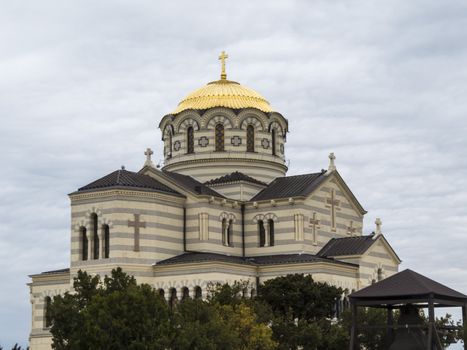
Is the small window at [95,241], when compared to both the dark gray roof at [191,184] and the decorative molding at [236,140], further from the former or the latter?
the decorative molding at [236,140]

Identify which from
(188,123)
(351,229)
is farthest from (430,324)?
(188,123)

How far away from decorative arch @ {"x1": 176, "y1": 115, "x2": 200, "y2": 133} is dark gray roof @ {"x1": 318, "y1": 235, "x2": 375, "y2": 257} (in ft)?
44.8

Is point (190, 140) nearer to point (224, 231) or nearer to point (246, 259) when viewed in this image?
point (224, 231)

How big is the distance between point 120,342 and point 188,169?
109 feet

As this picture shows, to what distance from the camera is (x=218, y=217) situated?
75.6 metres

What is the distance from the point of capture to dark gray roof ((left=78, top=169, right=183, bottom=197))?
72.0 metres

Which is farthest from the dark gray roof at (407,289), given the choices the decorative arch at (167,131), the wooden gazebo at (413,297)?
the decorative arch at (167,131)

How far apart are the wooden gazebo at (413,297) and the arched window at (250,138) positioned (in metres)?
27.5

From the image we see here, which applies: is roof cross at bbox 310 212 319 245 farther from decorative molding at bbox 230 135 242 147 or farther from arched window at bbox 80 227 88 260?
arched window at bbox 80 227 88 260

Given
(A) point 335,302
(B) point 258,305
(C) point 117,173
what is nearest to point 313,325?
(B) point 258,305

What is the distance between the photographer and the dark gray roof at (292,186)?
7694cm

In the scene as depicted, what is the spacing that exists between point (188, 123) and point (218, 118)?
249cm

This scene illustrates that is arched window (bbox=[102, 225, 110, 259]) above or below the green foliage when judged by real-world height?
above

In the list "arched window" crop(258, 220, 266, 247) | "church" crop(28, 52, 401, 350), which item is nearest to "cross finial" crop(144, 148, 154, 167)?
"church" crop(28, 52, 401, 350)
